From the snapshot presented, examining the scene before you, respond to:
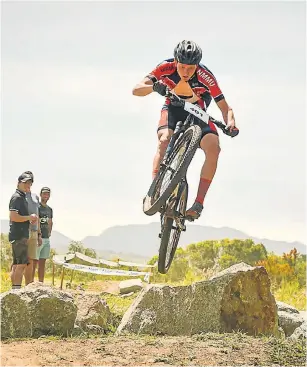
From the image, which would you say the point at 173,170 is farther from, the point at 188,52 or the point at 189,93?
the point at 188,52

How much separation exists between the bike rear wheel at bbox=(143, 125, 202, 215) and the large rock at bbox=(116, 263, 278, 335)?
4.12m

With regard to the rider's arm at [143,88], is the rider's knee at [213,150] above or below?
below

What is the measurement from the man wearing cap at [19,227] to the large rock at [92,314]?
142cm

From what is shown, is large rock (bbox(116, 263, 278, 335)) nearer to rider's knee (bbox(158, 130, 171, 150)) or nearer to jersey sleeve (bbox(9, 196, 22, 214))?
jersey sleeve (bbox(9, 196, 22, 214))

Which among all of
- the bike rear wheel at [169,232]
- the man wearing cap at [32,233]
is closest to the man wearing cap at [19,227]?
the man wearing cap at [32,233]

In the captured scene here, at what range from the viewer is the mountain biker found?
9359mm

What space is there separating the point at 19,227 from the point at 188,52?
586 cm

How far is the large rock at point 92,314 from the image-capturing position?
42.5ft

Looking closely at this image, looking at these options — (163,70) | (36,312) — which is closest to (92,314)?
(36,312)

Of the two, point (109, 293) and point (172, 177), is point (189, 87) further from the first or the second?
point (109, 293)

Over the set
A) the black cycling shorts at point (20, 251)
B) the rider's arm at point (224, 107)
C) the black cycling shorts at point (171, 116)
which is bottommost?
the black cycling shorts at point (20, 251)

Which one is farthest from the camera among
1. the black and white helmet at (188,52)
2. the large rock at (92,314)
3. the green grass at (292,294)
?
the green grass at (292,294)

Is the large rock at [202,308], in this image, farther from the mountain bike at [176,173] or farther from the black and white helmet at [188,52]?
the black and white helmet at [188,52]

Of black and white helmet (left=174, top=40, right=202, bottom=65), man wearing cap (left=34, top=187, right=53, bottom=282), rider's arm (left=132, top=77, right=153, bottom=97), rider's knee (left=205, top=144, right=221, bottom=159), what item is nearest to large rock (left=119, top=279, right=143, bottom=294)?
man wearing cap (left=34, top=187, right=53, bottom=282)
